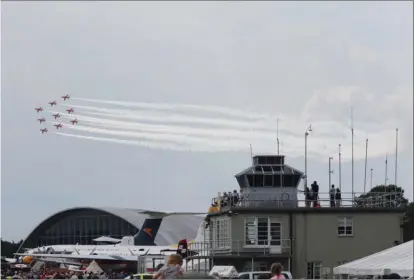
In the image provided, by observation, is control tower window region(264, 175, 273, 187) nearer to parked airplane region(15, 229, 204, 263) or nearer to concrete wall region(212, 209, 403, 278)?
concrete wall region(212, 209, 403, 278)

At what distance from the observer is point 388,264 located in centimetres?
3866

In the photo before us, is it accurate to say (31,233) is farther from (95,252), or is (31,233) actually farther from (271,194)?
(271,194)

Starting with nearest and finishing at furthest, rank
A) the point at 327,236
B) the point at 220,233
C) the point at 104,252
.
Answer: the point at 327,236 → the point at 220,233 → the point at 104,252

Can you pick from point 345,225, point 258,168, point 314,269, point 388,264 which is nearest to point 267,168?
point 258,168

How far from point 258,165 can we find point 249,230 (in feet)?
22.9

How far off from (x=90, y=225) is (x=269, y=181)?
318ft

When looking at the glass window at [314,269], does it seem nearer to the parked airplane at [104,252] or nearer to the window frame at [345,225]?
the window frame at [345,225]

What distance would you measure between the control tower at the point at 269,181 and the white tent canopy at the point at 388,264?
2342 cm

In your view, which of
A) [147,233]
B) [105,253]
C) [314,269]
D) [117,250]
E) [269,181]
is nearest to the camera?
[314,269]

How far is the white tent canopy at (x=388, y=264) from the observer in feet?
121

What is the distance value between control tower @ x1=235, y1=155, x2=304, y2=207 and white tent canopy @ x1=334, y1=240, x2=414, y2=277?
76.8ft

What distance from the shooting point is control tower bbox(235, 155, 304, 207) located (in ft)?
216

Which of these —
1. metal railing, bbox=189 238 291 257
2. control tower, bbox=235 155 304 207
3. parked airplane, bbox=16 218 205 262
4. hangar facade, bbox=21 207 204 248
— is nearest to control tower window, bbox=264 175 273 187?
control tower, bbox=235 155 304 207

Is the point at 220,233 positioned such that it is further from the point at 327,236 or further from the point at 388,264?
the point at 388,264
